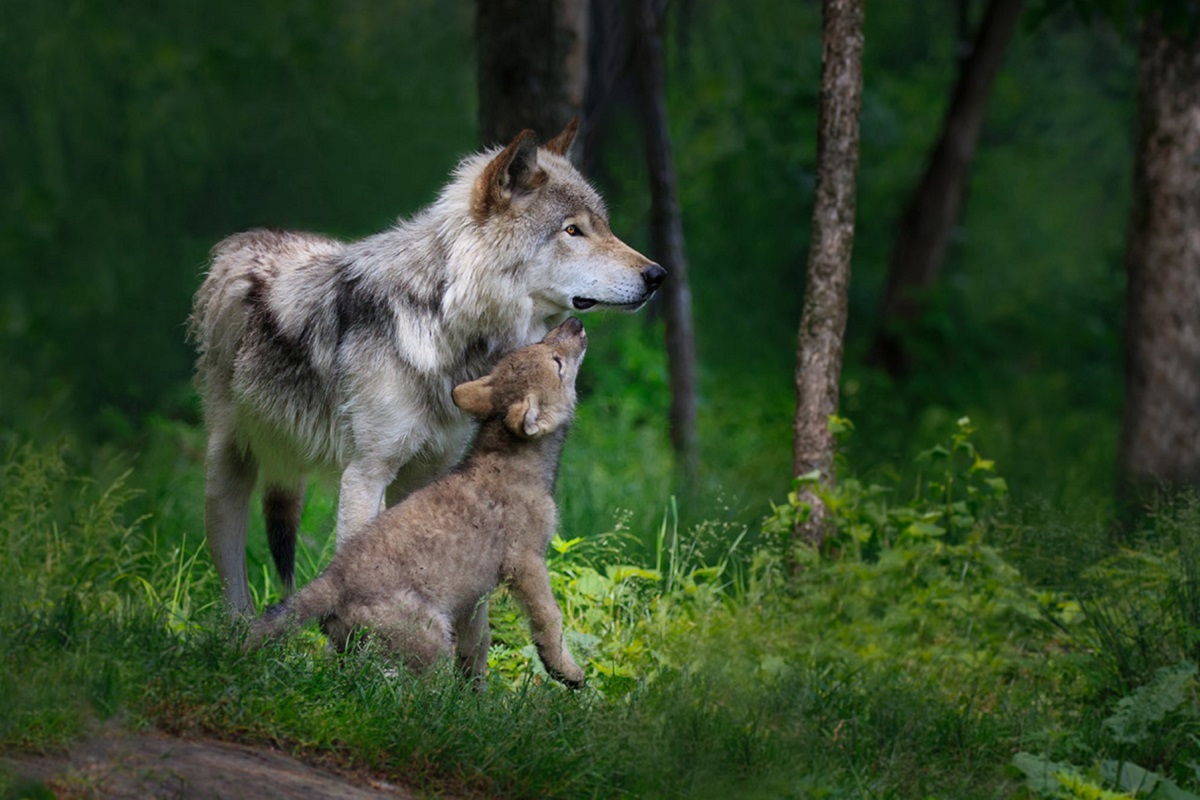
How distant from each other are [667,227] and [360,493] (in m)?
5.23

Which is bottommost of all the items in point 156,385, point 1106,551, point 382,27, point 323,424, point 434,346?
point 156,385

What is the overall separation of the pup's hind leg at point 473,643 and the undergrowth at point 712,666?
0.09 metres

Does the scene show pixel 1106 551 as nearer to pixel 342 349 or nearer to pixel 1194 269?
pixel 1194 269

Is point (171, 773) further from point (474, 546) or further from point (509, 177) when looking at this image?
point (509, 177)

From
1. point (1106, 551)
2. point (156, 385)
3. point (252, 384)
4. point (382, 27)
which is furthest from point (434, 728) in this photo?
point (382, 27)

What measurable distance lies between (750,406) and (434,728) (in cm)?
933

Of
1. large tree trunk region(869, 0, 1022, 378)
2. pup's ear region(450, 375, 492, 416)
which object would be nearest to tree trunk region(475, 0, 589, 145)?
pup's ear region(450, 375, 492, 416)

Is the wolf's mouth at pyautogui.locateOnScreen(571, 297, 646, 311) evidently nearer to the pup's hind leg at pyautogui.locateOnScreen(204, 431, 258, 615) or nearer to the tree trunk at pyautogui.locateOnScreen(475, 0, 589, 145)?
the pup's hind leg at pyautogui.locateOnScreen(204, 431, 258, 615)

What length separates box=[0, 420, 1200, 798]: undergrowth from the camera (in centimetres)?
419

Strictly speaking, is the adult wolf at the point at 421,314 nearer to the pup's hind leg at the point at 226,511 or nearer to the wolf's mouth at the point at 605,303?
the wolf's mouth at the point at 605,303

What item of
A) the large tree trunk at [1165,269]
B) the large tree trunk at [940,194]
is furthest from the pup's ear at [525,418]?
the large tree trunk at [940,194]

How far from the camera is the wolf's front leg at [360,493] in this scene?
548cm

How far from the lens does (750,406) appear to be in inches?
525

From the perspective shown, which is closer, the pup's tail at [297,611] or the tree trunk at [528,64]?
the pup's tail at [297,611]
